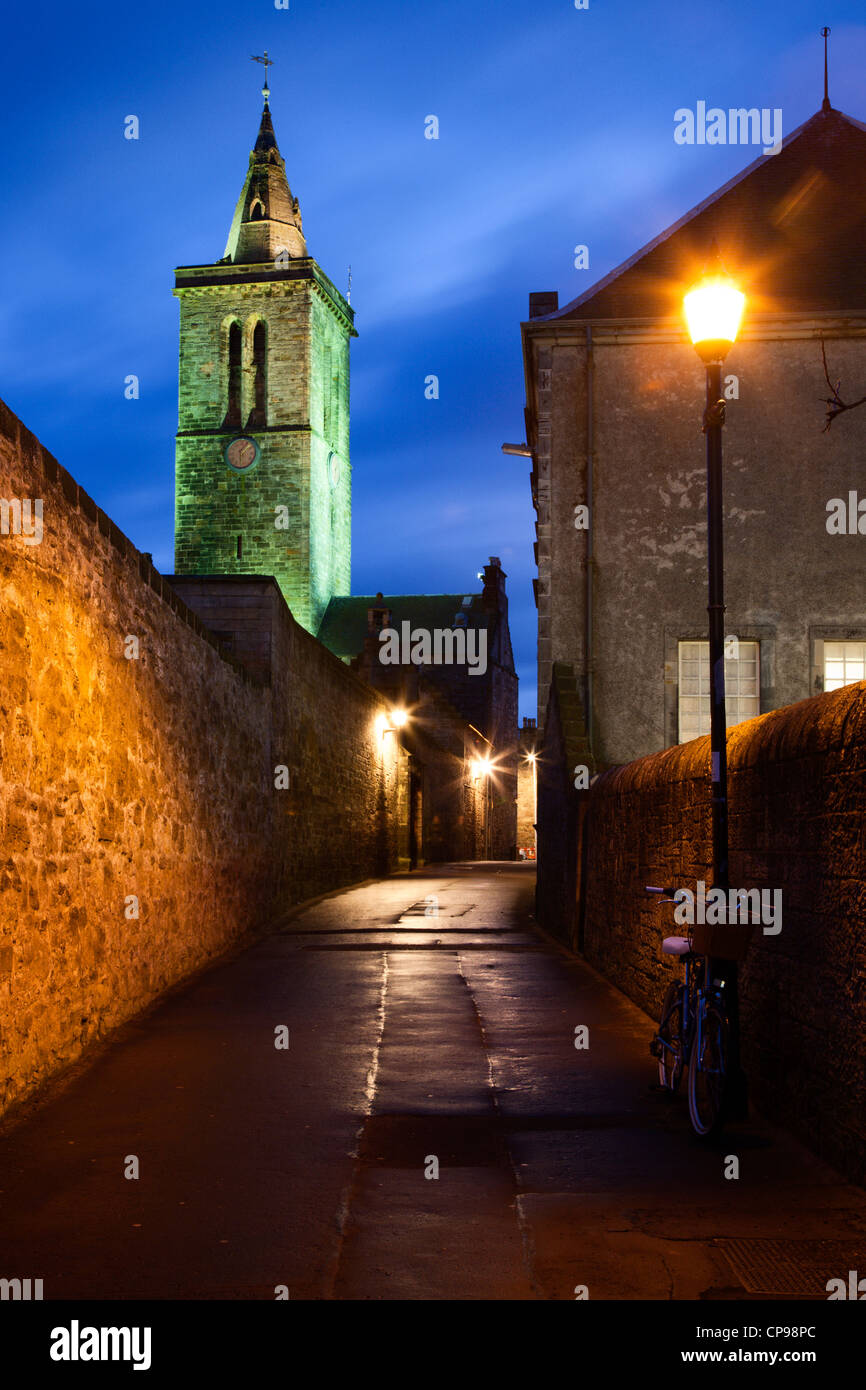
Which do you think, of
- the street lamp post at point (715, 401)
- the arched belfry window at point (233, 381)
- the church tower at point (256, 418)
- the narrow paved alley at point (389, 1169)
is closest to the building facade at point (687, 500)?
the narrow paved alley at point (389, 1169)

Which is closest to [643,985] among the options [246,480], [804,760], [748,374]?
[804,760]

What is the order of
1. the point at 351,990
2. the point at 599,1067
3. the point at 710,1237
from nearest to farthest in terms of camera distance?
1. the point at 710,1237
2. the point at 599,1067
3. the point at 351,990

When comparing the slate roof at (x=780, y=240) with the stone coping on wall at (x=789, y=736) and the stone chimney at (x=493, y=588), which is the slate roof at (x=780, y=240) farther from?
the stone chimney at (x=493, y=588)

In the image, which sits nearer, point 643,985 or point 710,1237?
point 710,1237

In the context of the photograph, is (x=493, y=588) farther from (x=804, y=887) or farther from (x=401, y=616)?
(x=804, y=887)

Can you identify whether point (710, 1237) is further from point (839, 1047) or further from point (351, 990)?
point (351, 990)

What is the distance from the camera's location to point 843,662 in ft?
55.3

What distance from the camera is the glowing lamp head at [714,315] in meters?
6.93

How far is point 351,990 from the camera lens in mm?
10570

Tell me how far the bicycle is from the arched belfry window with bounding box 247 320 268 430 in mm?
59819

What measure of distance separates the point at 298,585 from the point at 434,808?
20.6 m

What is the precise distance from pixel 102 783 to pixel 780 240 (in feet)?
45.7
